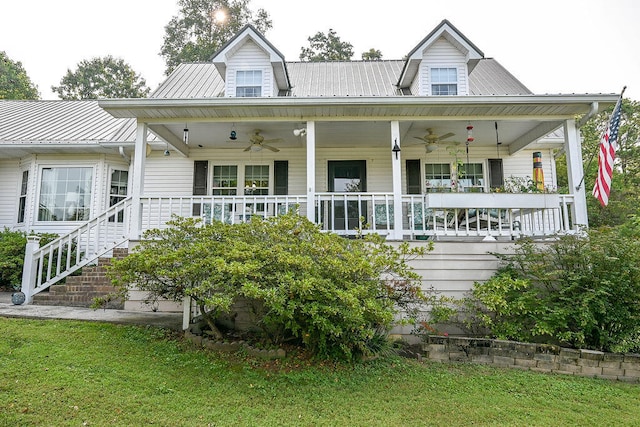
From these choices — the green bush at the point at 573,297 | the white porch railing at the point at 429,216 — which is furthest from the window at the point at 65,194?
the green bush at the point at 573,297

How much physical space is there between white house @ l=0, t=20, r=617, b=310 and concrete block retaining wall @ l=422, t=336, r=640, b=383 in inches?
63.6

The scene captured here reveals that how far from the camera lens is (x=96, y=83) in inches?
1074

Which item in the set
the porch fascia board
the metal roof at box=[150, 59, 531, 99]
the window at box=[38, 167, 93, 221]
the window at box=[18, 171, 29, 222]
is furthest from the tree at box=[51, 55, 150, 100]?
the porch fascia board

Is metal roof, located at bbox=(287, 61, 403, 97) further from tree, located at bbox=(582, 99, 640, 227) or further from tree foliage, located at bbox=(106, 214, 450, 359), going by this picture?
tree, located at bbox=(582, 99, 640, 227)

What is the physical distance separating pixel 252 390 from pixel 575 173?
20.5ft

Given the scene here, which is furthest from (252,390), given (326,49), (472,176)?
(326,49)

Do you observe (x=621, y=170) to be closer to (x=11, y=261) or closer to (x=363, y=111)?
(x=363, y=111)

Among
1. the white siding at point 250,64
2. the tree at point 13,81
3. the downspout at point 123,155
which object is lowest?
the downspout at point 123,155

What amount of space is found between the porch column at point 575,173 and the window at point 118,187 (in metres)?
10.1

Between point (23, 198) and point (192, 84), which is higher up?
point (192, 84)

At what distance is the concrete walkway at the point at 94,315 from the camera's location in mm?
5112

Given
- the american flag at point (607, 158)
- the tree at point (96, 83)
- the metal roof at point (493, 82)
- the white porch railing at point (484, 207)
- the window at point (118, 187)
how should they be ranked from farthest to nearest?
the tree at point (96, 83) < the window at point (118, 187) < the metal roof at point (493, 82) < the white porch railing at point (484, 207) < the american flag at point (607, 158)

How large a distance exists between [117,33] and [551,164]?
27999 mm

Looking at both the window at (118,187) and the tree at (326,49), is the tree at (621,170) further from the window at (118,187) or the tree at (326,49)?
the window at (118,187)
